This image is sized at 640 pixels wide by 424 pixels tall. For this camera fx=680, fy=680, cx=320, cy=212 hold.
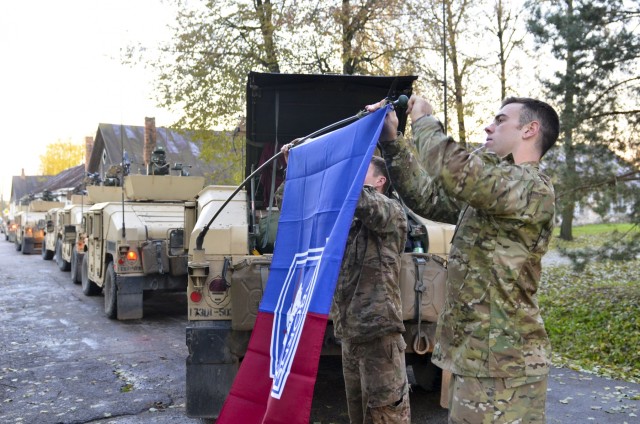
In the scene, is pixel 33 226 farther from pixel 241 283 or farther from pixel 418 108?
pixel 418 108

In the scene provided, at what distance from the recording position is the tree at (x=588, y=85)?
35.4ft

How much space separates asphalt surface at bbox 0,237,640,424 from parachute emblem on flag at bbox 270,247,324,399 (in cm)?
251

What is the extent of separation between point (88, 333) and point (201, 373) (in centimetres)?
530

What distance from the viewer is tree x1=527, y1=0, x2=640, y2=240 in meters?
10.8

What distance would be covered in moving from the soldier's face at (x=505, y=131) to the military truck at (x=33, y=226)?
26.4 meters

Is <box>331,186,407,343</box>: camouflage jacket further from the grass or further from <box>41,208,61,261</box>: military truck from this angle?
<box>41,208,61,261</box>: military truck

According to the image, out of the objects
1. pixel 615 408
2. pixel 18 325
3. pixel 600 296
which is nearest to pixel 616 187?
pixel 600 296

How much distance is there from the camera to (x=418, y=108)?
2.86 m

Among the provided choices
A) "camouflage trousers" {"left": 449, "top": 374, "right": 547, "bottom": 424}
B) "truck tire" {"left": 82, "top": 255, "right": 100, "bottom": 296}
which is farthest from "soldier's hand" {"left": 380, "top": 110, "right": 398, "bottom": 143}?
"truck tire" {"left": 82, "top": 255, "right": 100, "bottom": 296}

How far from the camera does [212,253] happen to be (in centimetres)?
517

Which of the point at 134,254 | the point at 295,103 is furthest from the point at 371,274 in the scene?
the point at 134,254

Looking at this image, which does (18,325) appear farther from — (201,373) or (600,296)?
(600,296)

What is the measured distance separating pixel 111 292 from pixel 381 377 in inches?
300

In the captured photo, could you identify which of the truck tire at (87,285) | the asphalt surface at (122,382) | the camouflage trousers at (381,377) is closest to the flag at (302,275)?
the camouflage trousers at (381,377)
